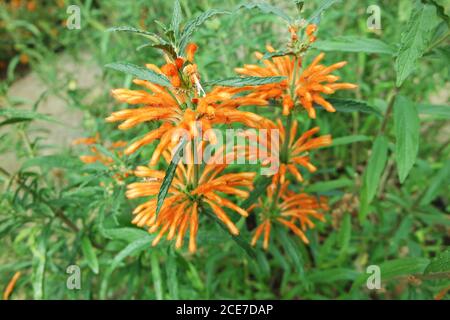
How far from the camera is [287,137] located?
146 centimetres

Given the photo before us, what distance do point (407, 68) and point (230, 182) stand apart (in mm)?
662

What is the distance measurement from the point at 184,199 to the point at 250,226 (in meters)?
0.94

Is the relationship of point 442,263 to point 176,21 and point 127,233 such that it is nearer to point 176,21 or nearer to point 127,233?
point 176,21

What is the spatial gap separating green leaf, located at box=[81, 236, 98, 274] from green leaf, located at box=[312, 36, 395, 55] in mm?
1378

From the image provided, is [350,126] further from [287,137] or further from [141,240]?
[141,240]

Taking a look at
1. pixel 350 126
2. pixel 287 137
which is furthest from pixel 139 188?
pixel 350 126

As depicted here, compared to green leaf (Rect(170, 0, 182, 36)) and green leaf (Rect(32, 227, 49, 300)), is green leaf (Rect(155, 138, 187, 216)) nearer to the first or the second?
green leaf (Rect(170, 0, 182, 36))

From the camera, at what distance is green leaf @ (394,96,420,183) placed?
1.31 meters

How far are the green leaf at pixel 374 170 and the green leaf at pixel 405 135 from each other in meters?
0.21

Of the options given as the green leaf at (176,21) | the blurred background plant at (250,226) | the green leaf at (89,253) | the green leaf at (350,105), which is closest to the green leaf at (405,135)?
the blurred background plant at (250,226)

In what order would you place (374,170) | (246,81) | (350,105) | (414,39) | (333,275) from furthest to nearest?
(333,275), (374,170), (350,105), (414,39), (246,81)

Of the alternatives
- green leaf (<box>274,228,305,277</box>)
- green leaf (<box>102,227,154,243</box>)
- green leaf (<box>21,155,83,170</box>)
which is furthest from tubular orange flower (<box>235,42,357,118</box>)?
green leaf (<box>21,155,83,170</box>)

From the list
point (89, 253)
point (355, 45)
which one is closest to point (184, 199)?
point (89, 253)

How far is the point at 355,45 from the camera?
1.47 m
